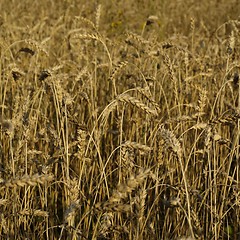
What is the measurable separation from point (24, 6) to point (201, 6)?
12.7 ft

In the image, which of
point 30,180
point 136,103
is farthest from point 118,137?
point 30,180

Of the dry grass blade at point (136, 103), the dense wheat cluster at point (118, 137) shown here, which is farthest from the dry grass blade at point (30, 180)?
the dry grass blade at point (136, 103)

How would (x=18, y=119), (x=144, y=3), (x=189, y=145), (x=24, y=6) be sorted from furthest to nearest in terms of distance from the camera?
(x=144, y=3) < (x=24, y=6) < (x=189, y=145) < (x=18, y=119)

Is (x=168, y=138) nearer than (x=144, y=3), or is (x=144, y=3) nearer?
(x=168, y=138)

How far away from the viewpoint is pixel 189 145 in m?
2.46

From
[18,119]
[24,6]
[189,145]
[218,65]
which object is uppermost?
[24,6]

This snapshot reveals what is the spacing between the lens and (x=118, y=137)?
2510 mm

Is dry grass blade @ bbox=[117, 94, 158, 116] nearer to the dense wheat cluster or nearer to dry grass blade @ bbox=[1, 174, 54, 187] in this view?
the dense wheat cluster

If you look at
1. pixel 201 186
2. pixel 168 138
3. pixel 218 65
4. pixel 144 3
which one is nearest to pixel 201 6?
pixel 144 3

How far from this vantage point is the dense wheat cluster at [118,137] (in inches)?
60.6

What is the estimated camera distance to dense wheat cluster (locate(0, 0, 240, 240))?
1538 millimetres

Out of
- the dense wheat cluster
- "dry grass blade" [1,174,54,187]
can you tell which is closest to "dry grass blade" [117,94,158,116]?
the dense wheat cluster

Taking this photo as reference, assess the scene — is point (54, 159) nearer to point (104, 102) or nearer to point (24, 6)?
point (104, 102)

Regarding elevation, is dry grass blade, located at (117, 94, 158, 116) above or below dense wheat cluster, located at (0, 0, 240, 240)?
above
